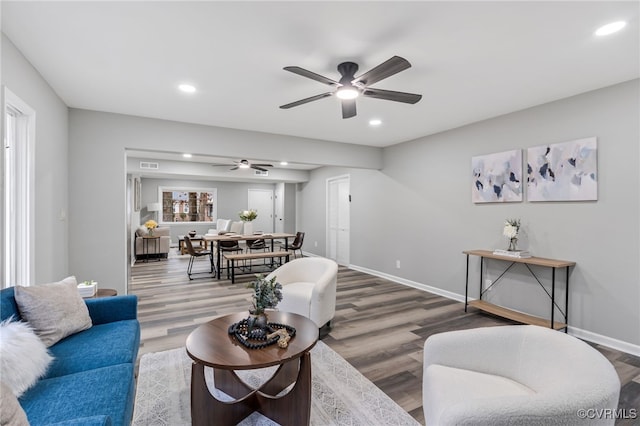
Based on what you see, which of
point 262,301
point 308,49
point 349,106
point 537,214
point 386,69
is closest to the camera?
point 262,301

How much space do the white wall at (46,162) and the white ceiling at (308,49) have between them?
0.14 m

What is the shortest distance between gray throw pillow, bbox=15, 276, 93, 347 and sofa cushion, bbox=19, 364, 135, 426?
1.48ft

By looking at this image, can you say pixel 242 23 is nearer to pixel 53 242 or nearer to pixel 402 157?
pixel 53 242

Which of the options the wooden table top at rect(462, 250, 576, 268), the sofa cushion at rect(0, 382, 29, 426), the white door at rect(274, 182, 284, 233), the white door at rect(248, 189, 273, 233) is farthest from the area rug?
the white door at rect(248, 189, 273, 233)

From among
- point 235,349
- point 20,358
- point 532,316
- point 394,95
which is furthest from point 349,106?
point 532,316

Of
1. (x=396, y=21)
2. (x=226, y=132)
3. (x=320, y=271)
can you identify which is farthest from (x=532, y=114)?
(x=226, y=132)

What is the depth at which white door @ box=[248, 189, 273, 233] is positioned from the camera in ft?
37.1

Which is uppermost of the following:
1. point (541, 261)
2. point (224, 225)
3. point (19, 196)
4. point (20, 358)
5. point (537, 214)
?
point (19, 196)

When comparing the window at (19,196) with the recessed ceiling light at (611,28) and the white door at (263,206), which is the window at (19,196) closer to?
the recessed ceiling light at (611,28)

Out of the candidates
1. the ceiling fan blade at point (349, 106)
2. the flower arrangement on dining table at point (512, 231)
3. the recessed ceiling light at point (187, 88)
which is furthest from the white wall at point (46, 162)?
the flower arrangement on dining table at point (512, 231)

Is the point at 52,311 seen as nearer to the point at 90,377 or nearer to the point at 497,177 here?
the point at 90,377

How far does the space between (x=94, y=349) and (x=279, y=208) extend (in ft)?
30.6

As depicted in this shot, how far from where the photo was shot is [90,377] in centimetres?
154

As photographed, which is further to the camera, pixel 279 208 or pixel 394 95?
pixel 279 208
